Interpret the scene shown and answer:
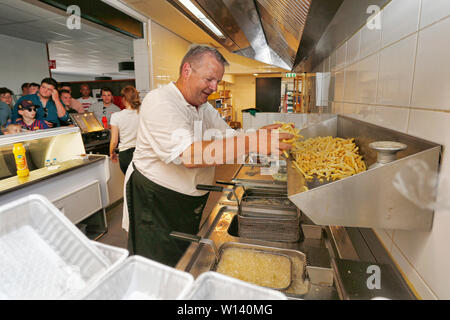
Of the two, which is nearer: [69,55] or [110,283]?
[110,283]

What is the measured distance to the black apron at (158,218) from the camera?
1710 mm

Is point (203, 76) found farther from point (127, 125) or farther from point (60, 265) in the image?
point (127, 125)

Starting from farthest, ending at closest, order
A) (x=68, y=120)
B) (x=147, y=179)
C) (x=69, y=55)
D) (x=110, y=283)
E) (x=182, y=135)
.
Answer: (x=69, y=55), (x=68, y=120), (x=147, y=179), (x=182, y=135), (x=110, y=283)

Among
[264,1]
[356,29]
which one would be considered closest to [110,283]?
[264,1]

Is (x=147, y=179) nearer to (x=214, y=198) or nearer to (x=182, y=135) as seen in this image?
(x=182, y=135)

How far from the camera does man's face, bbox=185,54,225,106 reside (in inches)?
60.1

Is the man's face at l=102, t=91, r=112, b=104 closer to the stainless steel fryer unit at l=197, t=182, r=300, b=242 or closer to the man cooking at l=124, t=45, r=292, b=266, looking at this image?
the man cooking at l=124, t=45, r=292, b=266

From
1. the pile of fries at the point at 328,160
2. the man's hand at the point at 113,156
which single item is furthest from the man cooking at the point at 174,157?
the man's hand at the point at 113,156

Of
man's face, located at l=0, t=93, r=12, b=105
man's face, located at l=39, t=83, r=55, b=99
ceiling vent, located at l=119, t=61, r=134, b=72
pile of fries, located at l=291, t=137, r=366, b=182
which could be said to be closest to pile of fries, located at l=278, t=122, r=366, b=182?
pile of fries, located at l=291, t=137, r=366, b=182

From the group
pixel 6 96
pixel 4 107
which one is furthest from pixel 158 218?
pixel 6 96

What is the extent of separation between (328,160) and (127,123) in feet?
9.54

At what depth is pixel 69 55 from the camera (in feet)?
26.1

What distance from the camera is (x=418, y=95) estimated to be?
0.86m

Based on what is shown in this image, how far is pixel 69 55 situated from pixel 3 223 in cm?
918
